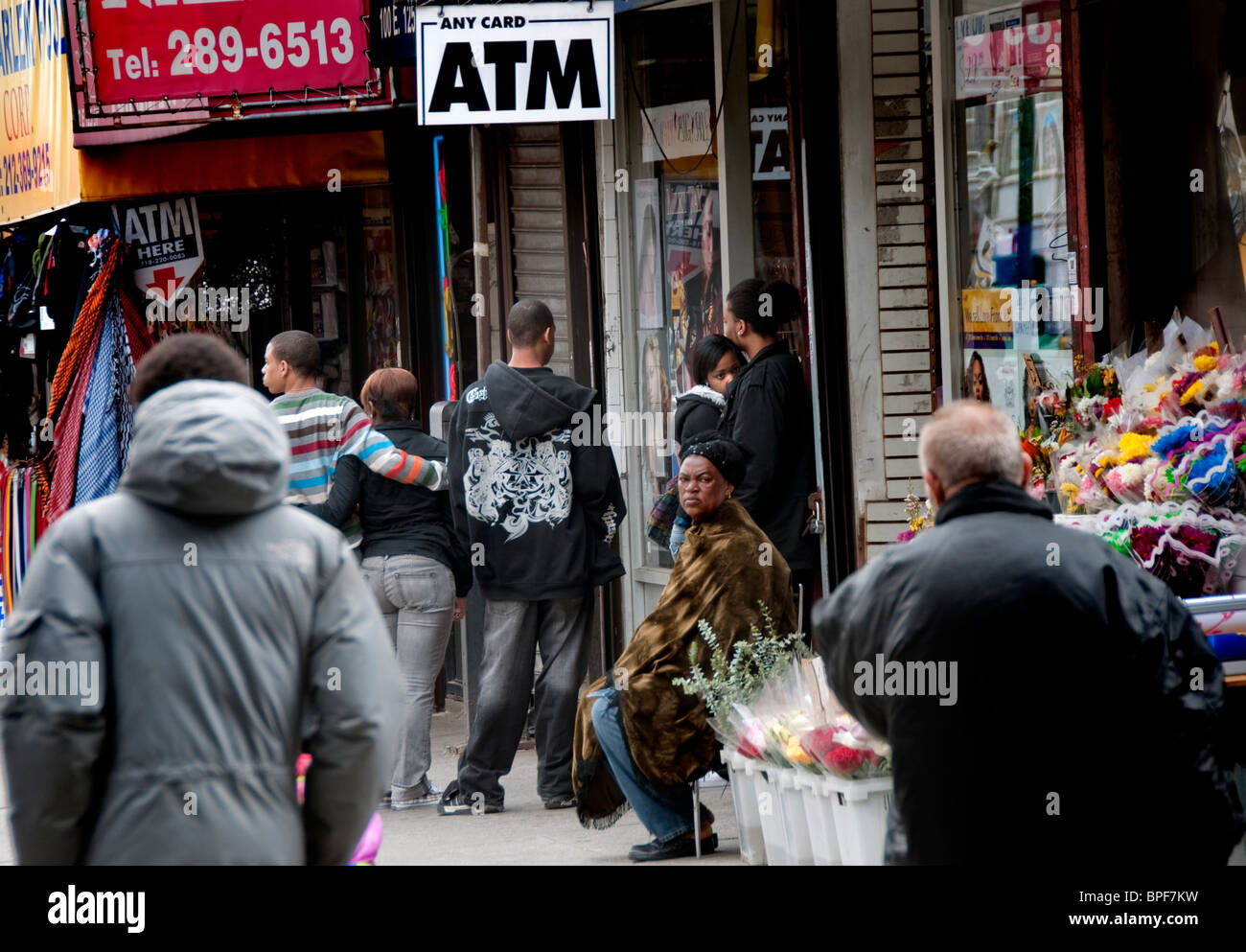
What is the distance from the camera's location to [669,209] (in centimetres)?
916

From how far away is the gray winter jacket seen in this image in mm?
3232

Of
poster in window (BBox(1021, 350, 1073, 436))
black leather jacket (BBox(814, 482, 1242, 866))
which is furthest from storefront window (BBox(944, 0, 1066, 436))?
black leather jacket (BBox(814, 482, 1242, 866))

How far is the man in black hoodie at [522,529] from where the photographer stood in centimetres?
761

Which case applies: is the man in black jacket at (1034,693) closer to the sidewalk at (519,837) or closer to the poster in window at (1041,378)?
the sidewalk at (519,837)

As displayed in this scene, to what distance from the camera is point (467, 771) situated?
770cm

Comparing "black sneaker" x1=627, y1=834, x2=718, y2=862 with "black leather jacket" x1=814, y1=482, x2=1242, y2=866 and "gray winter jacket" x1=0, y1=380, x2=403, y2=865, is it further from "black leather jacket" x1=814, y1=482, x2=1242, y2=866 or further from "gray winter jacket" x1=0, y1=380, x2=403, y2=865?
"gray winter jacket" x1=0, y1=380, x2=403, y2=865

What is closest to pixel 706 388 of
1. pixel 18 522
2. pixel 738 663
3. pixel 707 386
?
pixel 707 386

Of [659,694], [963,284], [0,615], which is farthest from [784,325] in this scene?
[0,615]

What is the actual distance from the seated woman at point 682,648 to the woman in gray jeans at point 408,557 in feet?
5.09

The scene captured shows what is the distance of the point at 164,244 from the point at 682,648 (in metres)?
6.49

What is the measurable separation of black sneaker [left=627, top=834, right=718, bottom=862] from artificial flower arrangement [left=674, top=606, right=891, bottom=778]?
0.54 metres

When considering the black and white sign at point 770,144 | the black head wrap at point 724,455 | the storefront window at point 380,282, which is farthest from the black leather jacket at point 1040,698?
the storefront window at point 380,282

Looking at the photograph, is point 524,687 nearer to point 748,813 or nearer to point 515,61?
point 748,813
